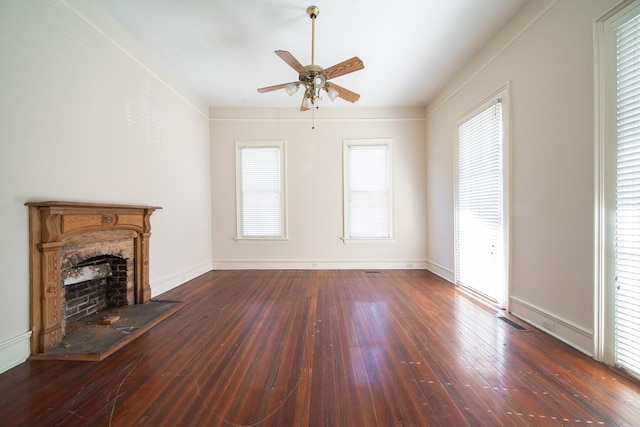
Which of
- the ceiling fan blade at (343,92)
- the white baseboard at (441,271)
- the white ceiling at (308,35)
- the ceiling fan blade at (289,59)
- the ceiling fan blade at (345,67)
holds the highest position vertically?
the white ceiling at (308,35)

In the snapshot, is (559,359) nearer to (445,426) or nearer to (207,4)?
(445,426)

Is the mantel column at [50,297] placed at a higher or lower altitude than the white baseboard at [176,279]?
higher

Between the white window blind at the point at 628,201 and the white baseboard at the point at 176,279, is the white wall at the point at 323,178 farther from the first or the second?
the white window blind at the point at 628,201

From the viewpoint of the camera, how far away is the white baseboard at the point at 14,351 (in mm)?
1717

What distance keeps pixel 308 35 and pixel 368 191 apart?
2864 mm

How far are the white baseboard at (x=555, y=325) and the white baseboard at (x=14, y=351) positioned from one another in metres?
4.44

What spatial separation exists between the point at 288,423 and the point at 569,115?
3.12 meters

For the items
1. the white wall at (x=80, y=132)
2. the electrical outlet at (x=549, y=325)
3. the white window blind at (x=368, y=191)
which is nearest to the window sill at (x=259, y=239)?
the white wall at (x=80, y=132)

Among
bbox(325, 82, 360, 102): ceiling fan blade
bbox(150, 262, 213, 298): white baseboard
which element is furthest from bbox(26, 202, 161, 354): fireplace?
bbox(325, 82, 360, 102): ceiling fan blade

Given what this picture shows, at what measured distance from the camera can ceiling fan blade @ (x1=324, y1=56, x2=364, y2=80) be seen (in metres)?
2.38

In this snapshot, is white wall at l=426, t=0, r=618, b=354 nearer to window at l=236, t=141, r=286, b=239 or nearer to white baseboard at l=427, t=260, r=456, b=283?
white baseboard at l=427, t=260, r=456, b=283

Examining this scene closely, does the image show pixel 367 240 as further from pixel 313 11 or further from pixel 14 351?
pixel 14 351

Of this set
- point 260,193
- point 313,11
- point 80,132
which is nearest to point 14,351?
point 80,132

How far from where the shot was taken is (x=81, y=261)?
237cm
